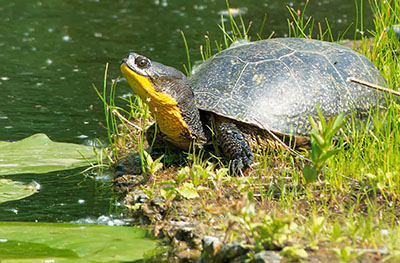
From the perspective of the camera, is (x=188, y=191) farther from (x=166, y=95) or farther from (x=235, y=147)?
(x=166, y=95)

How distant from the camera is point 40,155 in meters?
5.55

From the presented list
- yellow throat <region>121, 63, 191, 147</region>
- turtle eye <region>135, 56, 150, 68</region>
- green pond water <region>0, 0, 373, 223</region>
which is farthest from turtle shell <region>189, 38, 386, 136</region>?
green pond water <region>0, 0, 373, 223</region>

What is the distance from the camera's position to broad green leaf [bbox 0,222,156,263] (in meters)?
3.56

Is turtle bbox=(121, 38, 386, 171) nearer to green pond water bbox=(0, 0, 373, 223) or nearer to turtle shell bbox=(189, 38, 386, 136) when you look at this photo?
turtle shell bbox=(189, 38, 386, 136)

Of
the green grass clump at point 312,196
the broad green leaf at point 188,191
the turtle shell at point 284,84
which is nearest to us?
the green grass clump at point 312,196

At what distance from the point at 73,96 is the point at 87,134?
1402 millimetres

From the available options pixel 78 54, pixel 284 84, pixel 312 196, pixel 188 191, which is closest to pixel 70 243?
pixel 188 191

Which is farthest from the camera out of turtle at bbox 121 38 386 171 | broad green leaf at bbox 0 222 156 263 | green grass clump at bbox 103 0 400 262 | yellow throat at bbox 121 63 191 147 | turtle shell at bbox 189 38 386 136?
turtle shell at bbox 189 38 386 136

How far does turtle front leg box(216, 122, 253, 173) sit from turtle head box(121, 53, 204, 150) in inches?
9.9

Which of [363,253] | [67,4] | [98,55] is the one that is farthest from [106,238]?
[67,4]

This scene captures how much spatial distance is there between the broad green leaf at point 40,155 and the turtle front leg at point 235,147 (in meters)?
1.30

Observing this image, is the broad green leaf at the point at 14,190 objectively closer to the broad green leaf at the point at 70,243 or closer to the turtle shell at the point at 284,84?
the broad green leaf at the point at 70,243

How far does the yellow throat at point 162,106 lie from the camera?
456cm

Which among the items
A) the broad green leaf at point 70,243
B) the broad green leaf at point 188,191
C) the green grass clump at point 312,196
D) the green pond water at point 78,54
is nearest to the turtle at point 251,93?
the green grass clump at point 312,196
